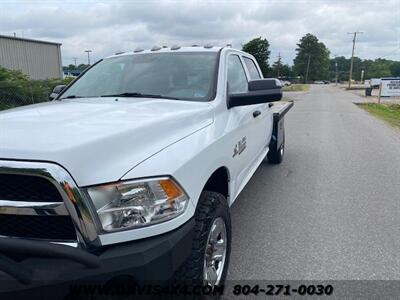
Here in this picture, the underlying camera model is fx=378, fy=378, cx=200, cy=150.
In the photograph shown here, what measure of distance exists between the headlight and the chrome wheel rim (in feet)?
1.98

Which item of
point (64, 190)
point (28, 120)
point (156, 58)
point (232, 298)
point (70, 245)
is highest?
point (156, 58)

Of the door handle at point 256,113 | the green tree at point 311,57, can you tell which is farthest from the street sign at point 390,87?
the green tree at point 311,57

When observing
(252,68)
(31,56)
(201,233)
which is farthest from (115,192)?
(31,56)

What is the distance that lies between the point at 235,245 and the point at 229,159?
1.05m

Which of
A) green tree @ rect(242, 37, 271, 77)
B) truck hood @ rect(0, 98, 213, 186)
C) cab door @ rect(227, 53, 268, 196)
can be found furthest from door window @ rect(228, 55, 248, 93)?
green tree @ rect(242, 37, 271, 77)

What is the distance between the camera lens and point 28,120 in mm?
2477

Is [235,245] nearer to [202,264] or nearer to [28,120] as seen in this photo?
[202,264]

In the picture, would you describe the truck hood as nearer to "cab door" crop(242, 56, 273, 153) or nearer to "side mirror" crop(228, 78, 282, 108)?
"side mirror" crop(228, 78, 282, 108)

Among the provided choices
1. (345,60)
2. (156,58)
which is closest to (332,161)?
(156,58)

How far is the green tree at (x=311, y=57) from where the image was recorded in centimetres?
12406

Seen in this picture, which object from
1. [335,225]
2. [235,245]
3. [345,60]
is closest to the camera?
[235,245]

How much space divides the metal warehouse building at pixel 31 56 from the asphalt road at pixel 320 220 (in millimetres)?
18136

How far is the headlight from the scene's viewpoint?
192cm

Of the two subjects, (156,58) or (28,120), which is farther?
(156,58)
